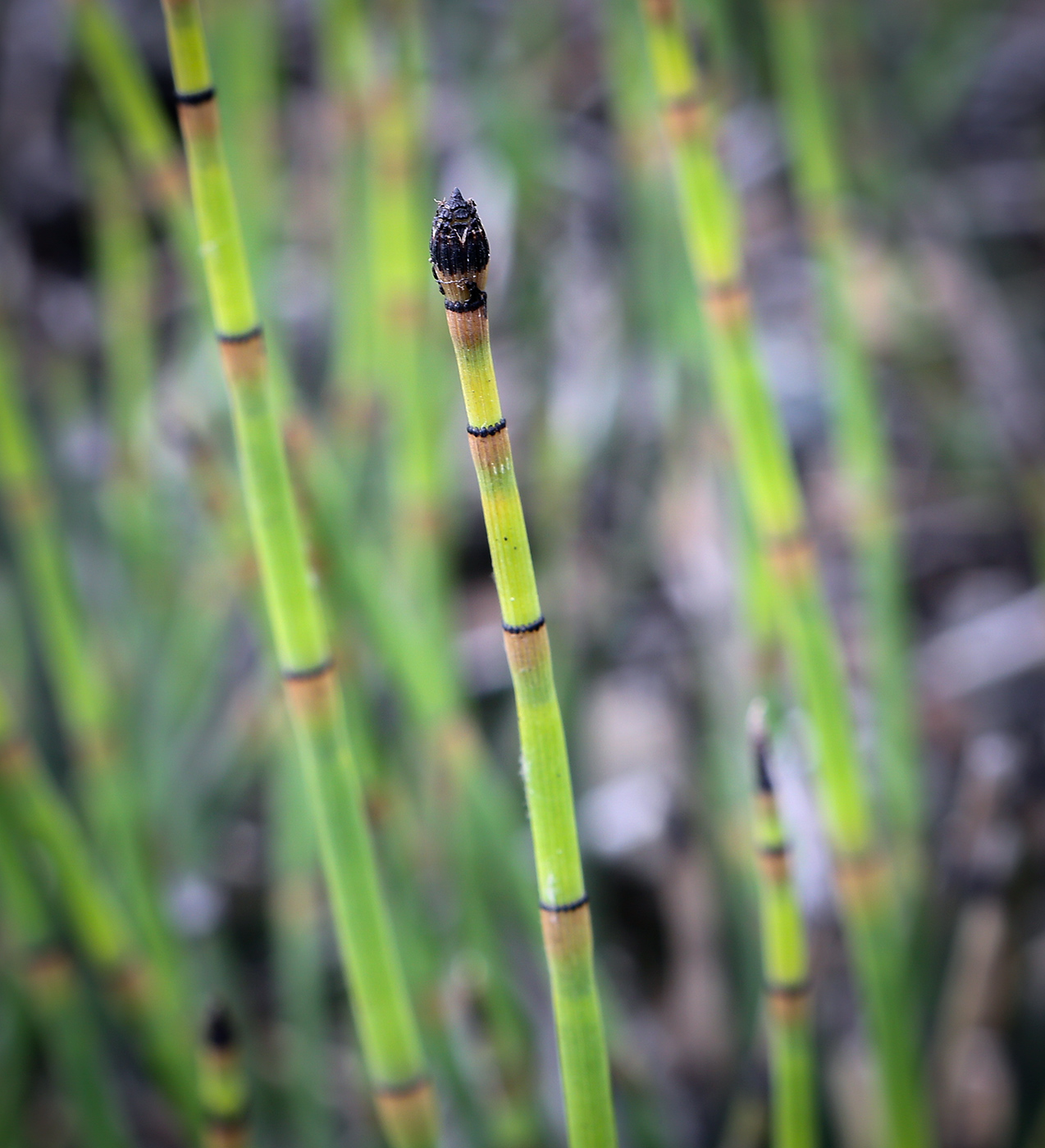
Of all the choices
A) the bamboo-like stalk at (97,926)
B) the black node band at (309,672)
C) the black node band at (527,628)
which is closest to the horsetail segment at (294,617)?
the black node band at (309,672)

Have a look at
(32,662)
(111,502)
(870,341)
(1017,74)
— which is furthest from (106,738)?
(1017,74)

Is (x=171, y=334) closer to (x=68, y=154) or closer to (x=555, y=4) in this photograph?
(x=68, y=154)

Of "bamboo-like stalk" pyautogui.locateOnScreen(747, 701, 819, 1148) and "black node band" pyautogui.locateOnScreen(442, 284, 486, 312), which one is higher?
"black node band" pyautogui.locateOnScreen(442, 284, 486, 312)

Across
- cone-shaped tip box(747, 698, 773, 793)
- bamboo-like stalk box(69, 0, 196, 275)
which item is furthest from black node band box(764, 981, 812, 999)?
bamboo-like stalk box(69, 0, 196, 275)

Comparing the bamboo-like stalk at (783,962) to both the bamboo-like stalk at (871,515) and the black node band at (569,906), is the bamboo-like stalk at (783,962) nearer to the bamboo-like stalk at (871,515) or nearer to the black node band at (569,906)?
the black node band at (569,906)

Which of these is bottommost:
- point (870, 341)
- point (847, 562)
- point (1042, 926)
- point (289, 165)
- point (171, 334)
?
point (1042, 926)

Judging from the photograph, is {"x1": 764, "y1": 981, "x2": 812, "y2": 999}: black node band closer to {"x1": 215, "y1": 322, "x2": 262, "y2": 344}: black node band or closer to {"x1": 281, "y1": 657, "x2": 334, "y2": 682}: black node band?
{"x1": 281, "y1": 657, "x2": 334, "y2": 682}: black node band
